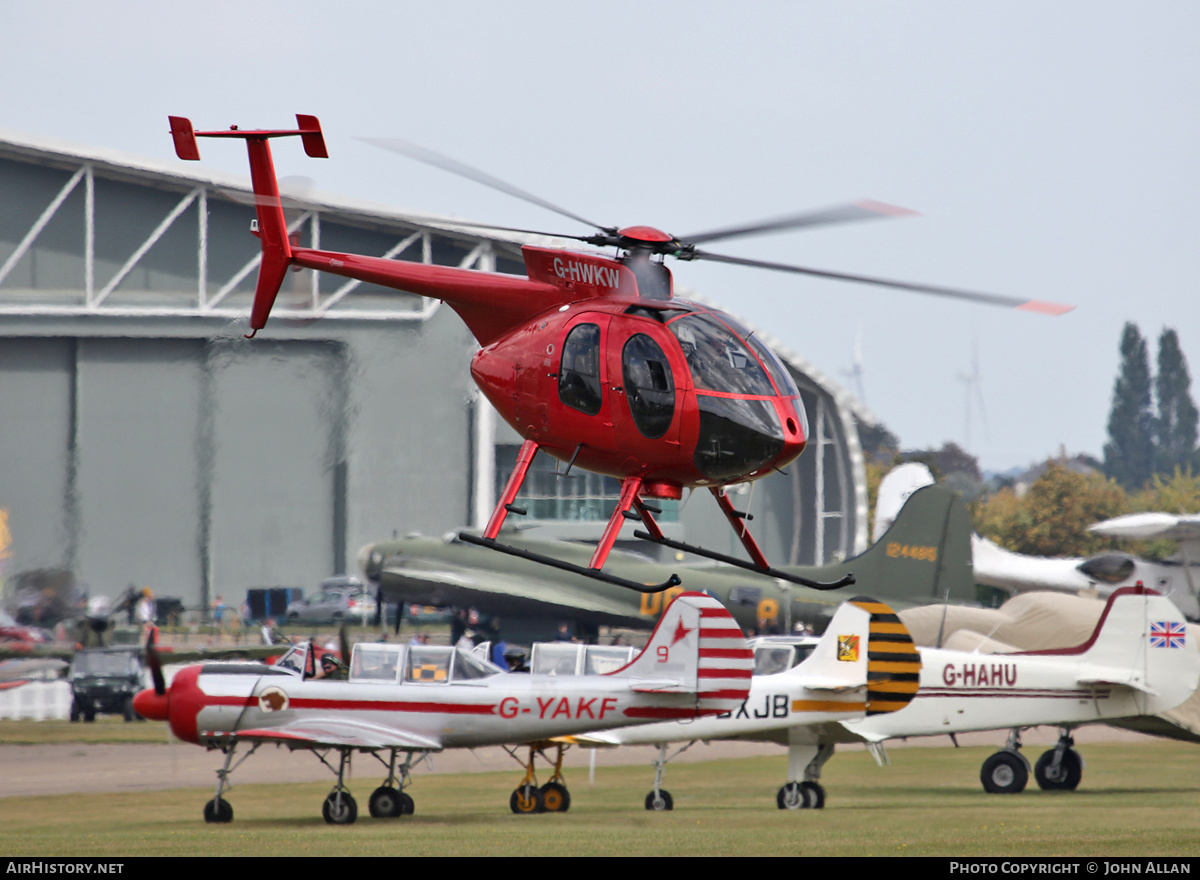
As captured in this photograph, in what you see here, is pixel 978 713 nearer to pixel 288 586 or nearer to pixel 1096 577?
pixel 288 586

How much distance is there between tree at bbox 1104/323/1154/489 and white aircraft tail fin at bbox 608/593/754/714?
391 ft

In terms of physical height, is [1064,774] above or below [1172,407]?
below

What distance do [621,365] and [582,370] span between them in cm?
35

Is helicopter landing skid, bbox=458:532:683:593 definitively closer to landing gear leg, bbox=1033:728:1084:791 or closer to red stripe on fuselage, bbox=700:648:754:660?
red stripe on fuselage, bbox=700:648:754:660

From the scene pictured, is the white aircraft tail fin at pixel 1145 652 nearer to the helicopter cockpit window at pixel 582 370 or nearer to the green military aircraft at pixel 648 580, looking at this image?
the green military aircraft at pixel 648 580

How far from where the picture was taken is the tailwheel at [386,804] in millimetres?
16922

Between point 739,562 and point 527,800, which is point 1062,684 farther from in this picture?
point 739,562

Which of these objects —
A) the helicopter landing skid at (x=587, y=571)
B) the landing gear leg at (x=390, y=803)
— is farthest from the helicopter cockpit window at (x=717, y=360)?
the landing gear leg at (x=390, y=803)

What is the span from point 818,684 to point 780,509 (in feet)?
66.9

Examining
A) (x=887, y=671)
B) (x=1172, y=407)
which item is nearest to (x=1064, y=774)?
(x=887, y=671)

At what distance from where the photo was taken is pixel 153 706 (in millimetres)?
17141

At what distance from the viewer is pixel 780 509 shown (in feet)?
124
